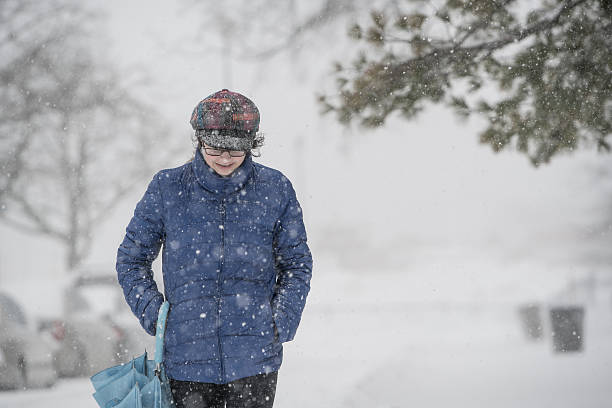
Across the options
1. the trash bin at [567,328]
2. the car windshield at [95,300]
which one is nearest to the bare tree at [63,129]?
the car windshield at [95,300]

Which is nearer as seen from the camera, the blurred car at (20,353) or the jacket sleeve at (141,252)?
the jacket sleeve at (141,252)

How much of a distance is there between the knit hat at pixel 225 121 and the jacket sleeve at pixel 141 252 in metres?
0.27

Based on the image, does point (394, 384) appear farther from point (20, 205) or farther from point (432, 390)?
point (20, 205)

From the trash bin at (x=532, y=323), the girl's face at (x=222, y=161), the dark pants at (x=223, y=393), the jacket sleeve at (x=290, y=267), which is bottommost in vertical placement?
the trash bin at (x=532, y=323)

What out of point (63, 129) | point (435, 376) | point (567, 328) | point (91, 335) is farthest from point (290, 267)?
point (63, 129)

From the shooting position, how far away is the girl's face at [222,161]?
2391 millimetres

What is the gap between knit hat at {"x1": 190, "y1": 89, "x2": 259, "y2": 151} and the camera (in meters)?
2.38

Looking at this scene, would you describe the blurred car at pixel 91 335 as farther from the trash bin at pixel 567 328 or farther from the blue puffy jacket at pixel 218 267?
the blue puffy jacket at pixel 218 267

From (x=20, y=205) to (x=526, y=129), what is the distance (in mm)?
15100

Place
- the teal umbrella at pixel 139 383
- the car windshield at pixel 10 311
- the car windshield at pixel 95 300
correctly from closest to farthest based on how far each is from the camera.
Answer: the teal umbrella at pixel 139 383 → the car windshield at pixel 10 311 → the car windshield at pixel 95 300

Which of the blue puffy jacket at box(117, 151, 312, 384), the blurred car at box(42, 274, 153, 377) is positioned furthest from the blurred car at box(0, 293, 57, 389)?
the blue puffy jacket at box(117, 151, 312, 384)

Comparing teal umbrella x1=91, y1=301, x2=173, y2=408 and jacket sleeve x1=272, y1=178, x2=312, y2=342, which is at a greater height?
jacket sleeve x1=272, y1=178, x2=312, y2=342

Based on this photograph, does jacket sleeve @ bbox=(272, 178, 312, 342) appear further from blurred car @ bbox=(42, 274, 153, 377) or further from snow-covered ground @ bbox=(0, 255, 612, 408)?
blurred car @ bbox=(42, 274, 153, 377)

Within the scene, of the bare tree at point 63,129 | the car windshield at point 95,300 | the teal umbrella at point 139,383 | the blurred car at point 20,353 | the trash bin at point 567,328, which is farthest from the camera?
the bare tree at point 63,129
